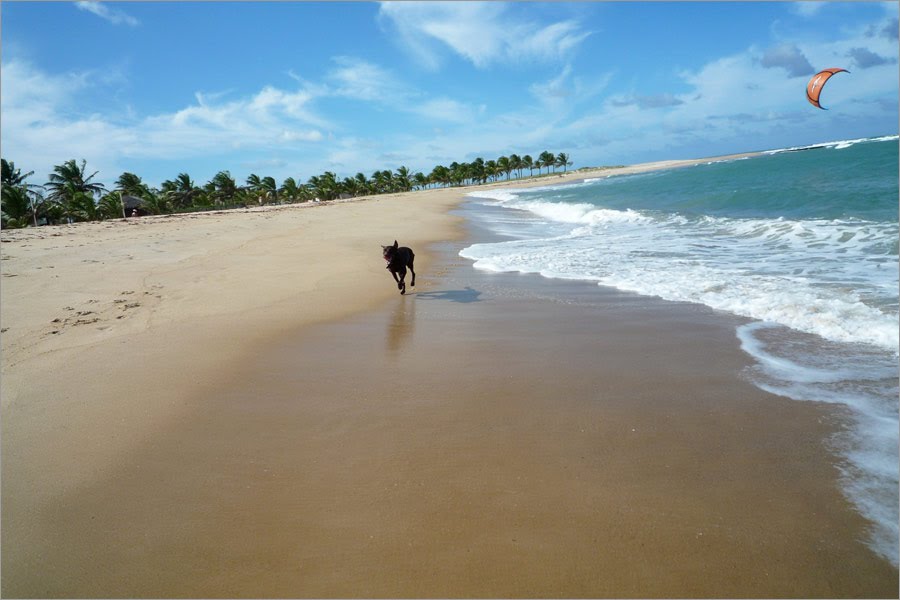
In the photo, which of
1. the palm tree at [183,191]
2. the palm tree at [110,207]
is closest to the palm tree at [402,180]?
the palm tree at [183,191]

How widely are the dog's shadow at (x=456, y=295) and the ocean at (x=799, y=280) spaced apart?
6.76ft

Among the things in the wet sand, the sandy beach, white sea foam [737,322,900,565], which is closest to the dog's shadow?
the sandy beach

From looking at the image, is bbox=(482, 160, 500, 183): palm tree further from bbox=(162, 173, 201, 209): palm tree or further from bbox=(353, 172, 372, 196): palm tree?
bbox=(162, 173, 201, 209): palm tree

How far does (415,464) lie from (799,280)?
7.20m

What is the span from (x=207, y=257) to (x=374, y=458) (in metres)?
11.1

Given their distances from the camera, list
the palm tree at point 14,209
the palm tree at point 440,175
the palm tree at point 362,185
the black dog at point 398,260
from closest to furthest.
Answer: the black dog at point 398,260
the palm tree at point 14,209
the palm tree at point 362,185
the palm tree at point 440,175

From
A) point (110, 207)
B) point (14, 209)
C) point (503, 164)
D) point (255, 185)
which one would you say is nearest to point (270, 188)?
point (255, 185)

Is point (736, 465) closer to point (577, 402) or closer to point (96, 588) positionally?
point (577, 402)

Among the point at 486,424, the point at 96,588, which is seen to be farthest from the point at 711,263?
the point at 96,588

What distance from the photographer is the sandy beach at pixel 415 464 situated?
7.93ft

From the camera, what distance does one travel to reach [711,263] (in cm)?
952

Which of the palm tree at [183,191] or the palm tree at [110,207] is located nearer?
the palm tree at [110,207]

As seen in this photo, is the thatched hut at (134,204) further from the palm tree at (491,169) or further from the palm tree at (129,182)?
the palm tree at (491,169)

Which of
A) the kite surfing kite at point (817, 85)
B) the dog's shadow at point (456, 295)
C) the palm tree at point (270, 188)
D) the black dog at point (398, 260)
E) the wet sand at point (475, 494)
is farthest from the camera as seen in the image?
the palm tree at point (270, 188)
